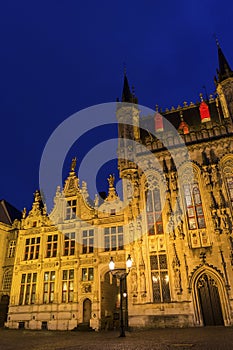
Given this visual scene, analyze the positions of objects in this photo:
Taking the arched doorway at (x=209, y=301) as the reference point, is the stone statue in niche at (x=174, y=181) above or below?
above

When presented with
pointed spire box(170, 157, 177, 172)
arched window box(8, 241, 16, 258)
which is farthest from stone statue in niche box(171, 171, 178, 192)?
arched window box(8, 241, 16, 258)

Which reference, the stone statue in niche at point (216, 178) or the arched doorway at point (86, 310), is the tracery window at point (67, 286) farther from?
the stone statue in niche at point (216, 178)

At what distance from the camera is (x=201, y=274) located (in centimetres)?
1959

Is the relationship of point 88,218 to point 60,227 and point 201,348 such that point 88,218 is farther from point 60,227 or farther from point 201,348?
point 201,348

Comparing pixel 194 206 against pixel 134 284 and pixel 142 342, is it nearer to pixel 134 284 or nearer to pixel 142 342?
pixel 134 284

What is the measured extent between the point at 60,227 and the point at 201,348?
1928 cm

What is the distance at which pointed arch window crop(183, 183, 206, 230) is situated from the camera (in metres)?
21.1

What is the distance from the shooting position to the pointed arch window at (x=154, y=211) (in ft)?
71.8

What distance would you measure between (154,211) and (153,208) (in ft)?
0.91

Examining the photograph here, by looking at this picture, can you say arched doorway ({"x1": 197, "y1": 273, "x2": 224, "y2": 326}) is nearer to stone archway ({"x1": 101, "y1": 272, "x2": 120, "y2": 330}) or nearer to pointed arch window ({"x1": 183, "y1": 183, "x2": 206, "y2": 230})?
pointed arch window ({"x1": 183, "y1": 183, "x2": 206, "y2": 230})

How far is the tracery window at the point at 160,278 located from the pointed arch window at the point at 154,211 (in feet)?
6.73

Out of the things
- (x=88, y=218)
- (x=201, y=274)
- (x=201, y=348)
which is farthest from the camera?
(x=88, y=218)

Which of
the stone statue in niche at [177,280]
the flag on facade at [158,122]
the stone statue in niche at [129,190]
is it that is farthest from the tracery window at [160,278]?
the flag on facade at [158,122]

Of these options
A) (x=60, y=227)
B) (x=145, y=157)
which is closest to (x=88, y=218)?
(x=60, y=227)
